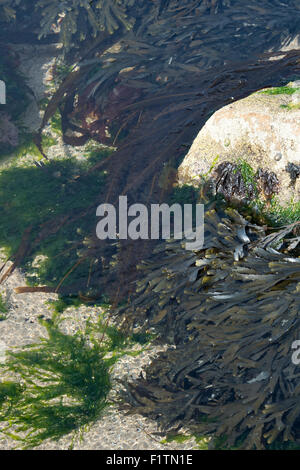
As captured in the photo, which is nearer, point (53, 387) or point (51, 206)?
point (53, 387)

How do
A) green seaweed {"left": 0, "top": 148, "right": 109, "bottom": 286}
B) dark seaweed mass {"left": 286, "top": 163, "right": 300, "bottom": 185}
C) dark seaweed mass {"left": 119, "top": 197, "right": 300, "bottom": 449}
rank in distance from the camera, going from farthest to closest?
green seaweed {"left": 0, "top": 148, "right": 109, "bottom": 286}, dark seaweed mass {"left": 286, "top": 163, "right": 300, "bottom": 185}, dark seaweed mass {"left": 119, "top": 197, "right": 300, "bottom": 449}

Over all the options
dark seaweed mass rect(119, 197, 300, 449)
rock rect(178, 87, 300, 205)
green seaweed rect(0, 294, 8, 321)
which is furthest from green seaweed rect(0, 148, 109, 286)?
rock rect(178, 87, 300, 205)

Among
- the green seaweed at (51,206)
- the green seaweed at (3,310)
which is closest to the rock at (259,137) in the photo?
the green seaweed at (51,206)

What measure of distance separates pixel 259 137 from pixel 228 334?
4.27ft

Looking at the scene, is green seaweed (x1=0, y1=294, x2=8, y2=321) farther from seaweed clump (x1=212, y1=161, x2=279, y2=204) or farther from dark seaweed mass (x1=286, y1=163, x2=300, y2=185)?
dark seaweed mass (x1=286, y1=163, x2=300, y2=185)

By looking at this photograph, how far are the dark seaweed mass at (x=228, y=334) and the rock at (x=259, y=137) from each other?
0.43m

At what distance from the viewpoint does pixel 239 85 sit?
3.66m

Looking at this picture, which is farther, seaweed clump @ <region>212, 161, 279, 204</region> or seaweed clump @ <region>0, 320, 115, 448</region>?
seaweed clump @ <region>212, 161, 279, 204</region>

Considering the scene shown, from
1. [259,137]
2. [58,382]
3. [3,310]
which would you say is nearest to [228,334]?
[58,382]

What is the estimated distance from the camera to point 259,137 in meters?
2.94

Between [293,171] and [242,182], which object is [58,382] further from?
[293,171]

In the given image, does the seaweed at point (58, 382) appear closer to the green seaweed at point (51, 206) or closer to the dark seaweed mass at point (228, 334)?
the dark seaweed mass at point (228, 334)

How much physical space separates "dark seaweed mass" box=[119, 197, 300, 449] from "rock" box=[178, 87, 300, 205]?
16.8 inches

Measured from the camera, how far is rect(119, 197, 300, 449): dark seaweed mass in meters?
2.26
